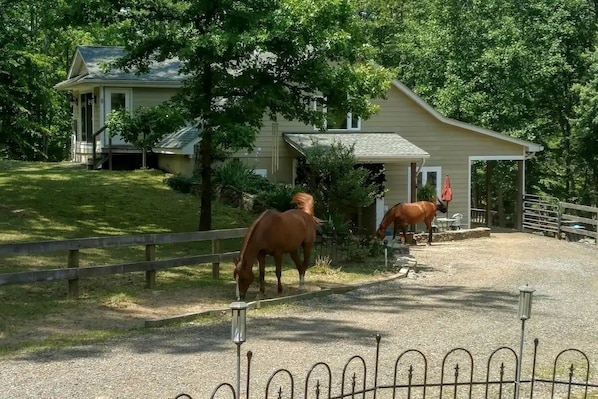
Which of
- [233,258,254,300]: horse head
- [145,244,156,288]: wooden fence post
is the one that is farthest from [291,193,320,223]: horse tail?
[145,244,156,288]: wooden fence post

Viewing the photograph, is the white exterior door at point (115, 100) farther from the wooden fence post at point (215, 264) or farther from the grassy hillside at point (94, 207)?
the wooden fence post at point (215, 264)

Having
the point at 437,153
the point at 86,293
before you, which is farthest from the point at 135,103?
the point at 86,293

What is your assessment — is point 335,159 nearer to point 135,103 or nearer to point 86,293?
point 86,293

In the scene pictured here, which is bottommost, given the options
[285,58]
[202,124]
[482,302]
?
[482,302]

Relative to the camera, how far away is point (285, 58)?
57.5 feet

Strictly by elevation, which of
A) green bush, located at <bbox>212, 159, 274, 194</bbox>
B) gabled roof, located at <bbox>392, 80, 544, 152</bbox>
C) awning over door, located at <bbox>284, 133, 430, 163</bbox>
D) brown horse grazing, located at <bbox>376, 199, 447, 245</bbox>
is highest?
gabled roof, located at <bbox>392, 80, 544, 152</bbox>

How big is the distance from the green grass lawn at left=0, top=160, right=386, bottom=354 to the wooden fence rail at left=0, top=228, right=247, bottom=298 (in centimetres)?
41

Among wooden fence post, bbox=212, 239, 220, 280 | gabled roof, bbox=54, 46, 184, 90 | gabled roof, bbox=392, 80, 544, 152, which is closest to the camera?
wooden fence post, bbox=212, 239, 220, 280

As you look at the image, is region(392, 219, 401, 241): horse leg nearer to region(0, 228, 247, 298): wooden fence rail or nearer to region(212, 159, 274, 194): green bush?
region(212, 159, 274, 194): green bush

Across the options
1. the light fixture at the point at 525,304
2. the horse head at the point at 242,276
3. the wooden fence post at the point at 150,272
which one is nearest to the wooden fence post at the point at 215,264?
the wooden fence post at the point at 150,272

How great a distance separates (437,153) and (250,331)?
19.0 m

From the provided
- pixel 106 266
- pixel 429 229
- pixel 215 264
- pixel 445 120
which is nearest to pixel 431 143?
pixel 445 120

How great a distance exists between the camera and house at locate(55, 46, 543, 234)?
26016mm

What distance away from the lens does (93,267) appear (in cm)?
1259
